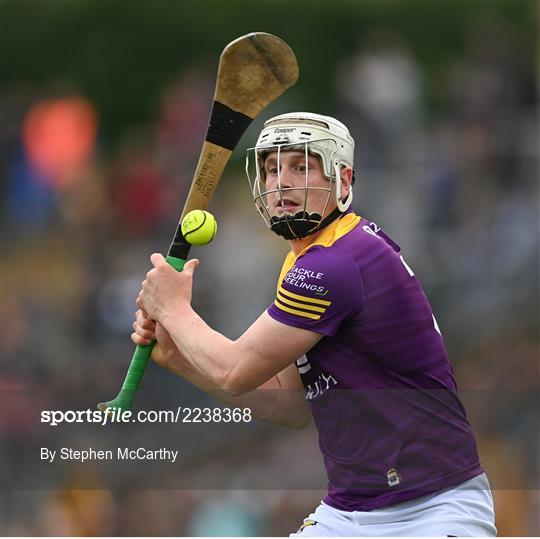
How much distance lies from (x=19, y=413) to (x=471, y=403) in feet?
10.6

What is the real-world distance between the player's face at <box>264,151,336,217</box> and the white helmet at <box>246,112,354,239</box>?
0.04ft

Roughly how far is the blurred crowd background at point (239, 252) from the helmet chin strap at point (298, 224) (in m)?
3.38

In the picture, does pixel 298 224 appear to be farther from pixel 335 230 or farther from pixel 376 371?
pixel 376 371

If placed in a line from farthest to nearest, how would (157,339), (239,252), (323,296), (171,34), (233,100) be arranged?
(171,34)
(239,252)
(233,100)
(157,339)
(323,296)

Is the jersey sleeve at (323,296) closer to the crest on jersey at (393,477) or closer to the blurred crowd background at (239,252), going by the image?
the crest on jersey at (393,477)

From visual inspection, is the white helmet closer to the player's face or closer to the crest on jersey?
the player's face

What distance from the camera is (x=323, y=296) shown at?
4.10m

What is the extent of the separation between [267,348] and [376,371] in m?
0.39

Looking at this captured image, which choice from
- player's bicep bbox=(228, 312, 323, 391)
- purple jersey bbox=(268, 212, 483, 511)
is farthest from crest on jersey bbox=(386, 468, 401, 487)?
player's bicep bbox=(228, 312, 323, 391)

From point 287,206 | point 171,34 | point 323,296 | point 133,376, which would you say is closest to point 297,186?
point 287,206

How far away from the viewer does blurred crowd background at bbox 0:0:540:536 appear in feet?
26.3

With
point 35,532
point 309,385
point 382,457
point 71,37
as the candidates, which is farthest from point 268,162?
point 71,37

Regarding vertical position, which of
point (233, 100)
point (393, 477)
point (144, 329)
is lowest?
point (393, 477)

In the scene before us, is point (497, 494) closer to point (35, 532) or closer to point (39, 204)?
point (35, 532)
